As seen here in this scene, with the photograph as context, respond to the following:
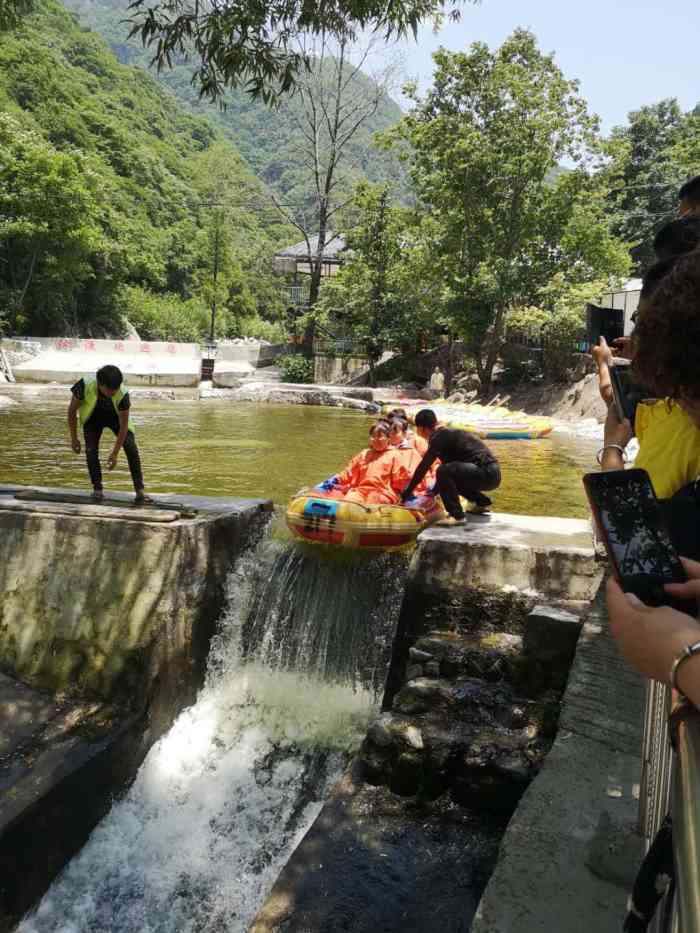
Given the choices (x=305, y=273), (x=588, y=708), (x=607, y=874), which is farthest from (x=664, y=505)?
(x=305, y=273)

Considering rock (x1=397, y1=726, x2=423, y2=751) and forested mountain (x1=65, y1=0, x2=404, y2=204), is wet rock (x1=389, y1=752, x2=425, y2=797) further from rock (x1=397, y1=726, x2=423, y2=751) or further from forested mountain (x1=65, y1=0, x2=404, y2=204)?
forested mountain (x1=65, y1=0, x2=404, y2=204)

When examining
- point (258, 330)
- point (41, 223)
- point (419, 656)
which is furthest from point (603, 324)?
point (258, 330)

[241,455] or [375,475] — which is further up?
[375,475]

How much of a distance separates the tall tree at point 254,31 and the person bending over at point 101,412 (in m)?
2.53

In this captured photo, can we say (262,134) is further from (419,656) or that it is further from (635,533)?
(635,533)

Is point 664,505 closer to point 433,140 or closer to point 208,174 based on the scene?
point 433,140

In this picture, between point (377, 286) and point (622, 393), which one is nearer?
point (622, 393)

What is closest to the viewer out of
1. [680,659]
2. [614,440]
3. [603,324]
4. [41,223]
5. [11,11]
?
[680,659]

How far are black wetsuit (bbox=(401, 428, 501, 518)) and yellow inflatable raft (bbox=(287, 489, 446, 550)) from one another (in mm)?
324

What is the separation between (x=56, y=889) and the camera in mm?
4680

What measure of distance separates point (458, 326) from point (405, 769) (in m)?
21.8

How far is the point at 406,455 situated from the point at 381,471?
33 cm

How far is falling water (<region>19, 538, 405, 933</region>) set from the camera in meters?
4.53

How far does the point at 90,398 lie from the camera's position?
6.44 metres
